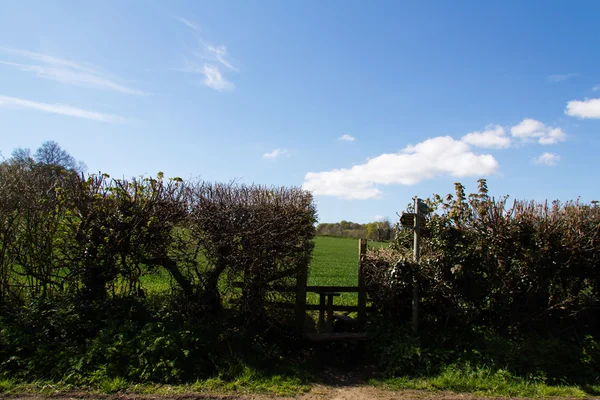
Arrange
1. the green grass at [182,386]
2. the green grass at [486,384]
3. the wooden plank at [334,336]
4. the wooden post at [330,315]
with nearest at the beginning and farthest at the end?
the green grass at [182,386], the green grass at [486,384], the wooden plank at [334,336], the wooden post at [330,315]

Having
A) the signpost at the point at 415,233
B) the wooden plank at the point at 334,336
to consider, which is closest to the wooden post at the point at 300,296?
the wooden plank at the point at 334,336

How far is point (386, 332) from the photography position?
6.88 m

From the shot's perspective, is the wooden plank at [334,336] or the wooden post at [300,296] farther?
the wooden post at [300,296]

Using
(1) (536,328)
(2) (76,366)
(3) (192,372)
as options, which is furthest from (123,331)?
(1) (536,328)

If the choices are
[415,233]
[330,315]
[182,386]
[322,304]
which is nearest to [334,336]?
[330,315]

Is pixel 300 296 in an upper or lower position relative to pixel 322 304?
upper

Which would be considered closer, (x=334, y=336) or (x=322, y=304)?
(x=334, y=336)

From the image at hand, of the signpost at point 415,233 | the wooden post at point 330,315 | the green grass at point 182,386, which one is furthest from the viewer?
the wooden post at point 330,315

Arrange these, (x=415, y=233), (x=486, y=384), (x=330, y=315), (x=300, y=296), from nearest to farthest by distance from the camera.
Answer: (x=486, y=384), (x=300, y=296), (x=415, y=233), (x=330, y=315)

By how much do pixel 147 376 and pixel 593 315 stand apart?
26.2ft

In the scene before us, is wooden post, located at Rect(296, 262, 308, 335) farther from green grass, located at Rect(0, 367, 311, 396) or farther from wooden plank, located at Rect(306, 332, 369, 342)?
green grass, located at Rect(0, 367, 311, 396)

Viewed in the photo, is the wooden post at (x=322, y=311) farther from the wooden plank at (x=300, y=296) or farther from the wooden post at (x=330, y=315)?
the wooden plank at (x=300, y=296)

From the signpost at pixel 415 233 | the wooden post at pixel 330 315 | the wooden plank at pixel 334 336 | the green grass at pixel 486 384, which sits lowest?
the green grass at pixel 486 384

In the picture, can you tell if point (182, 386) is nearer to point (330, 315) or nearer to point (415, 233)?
point (330, 315)
